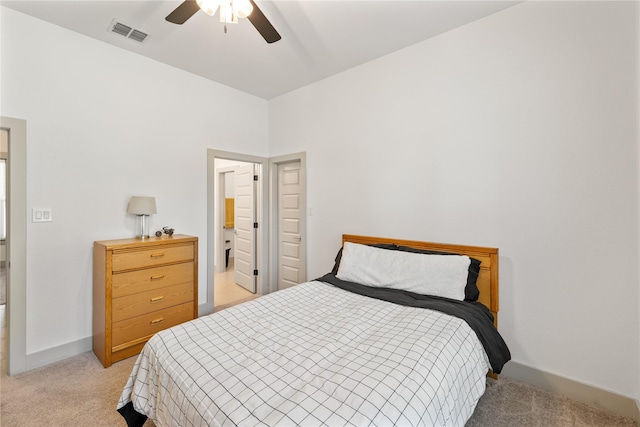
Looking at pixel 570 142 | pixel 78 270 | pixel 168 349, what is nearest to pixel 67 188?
pixel 78 270

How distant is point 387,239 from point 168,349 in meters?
2.14

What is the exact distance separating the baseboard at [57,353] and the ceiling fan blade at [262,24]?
3.16 meters

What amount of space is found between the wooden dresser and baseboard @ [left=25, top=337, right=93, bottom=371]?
0.33ft

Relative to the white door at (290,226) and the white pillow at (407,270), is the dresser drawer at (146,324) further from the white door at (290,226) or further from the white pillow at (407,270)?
the white pillow at (407,270)

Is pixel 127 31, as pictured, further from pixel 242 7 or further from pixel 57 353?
pixel 57 353

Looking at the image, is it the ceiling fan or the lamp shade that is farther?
the lamp shade

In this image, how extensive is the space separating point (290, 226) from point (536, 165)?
2.91 meters

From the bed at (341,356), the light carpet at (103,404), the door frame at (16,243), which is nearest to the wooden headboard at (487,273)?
the bed at (341,356)

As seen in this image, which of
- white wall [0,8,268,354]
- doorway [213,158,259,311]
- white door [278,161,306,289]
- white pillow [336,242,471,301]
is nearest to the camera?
white pillow [336,242,471,301]

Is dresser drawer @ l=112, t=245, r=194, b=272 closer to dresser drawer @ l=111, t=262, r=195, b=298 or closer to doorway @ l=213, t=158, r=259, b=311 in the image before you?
dresser drawer @ l=111, t=262, r=195, b=298

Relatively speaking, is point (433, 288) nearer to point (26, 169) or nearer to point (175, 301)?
point (175, 301)

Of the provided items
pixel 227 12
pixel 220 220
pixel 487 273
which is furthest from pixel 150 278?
pixel 487 273

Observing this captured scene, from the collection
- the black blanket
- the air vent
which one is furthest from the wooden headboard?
the air vent

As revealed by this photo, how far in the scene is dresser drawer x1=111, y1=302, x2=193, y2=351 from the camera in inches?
96.3
